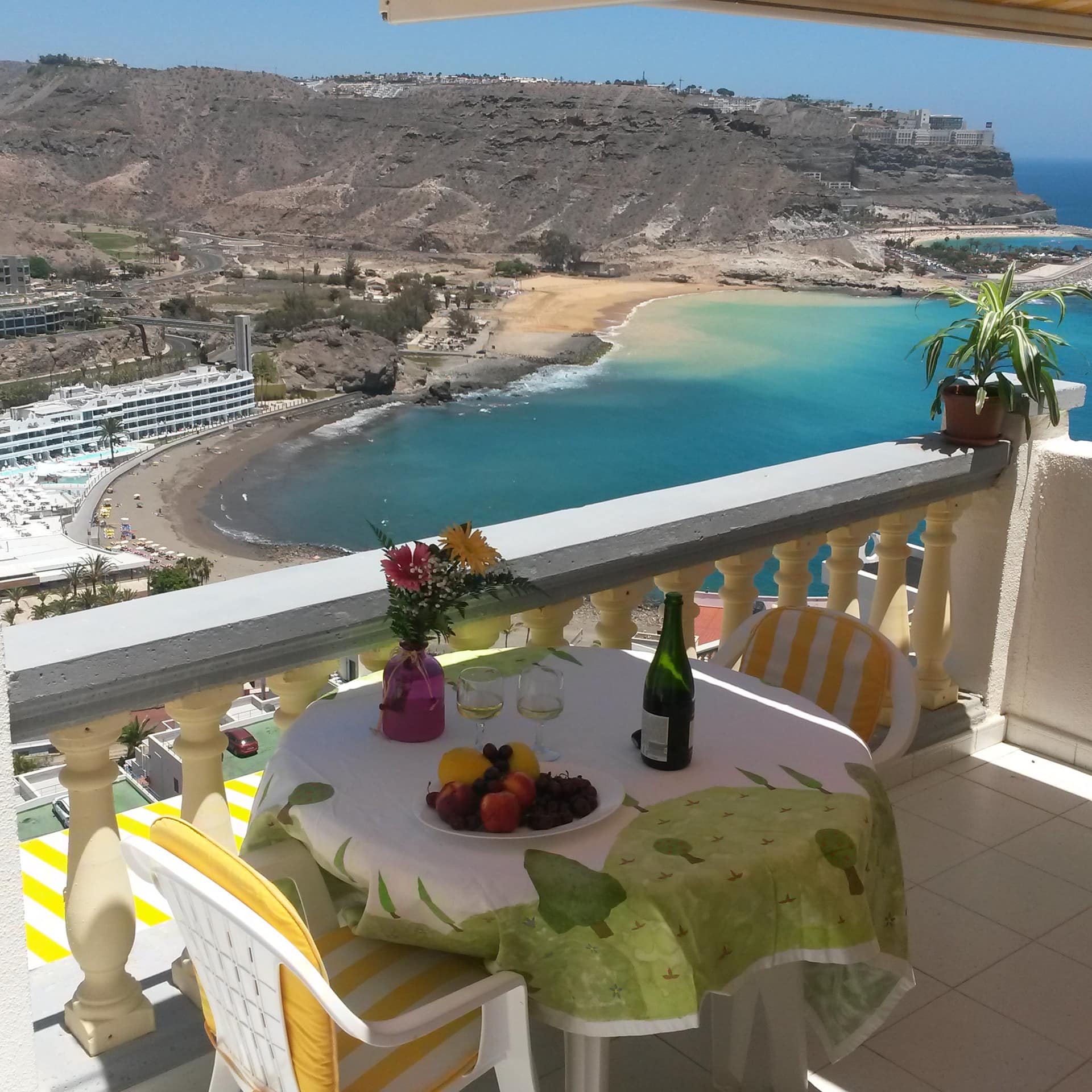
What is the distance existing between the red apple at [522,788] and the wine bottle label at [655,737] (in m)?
0.17

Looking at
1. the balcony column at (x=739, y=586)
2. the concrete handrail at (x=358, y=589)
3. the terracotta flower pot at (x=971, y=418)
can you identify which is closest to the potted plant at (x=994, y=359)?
the terracotta flower pot at (x=971, y=418)

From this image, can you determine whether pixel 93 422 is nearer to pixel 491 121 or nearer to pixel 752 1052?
pixel 491 121

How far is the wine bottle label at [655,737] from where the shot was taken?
3.72ft

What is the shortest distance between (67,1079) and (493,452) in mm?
35979

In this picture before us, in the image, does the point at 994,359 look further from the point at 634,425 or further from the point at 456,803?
the point at 634,425

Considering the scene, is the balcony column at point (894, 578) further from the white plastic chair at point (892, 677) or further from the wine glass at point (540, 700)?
the wine glass at point (540, 700)

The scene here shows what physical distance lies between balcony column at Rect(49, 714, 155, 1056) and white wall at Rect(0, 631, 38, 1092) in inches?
9.9

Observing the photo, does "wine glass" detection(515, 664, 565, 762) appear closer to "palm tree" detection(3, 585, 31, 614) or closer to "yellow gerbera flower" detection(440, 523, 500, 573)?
"yellow gerbera flower" detection(440, 523, 500, 573)

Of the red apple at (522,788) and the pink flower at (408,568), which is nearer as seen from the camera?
the red apple at (522,788)

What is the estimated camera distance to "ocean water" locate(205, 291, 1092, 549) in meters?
33.2


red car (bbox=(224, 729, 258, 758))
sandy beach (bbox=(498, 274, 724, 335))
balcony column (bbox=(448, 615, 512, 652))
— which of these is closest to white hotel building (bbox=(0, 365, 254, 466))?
sandy beach (bbox=(498, 274, 724, 335))

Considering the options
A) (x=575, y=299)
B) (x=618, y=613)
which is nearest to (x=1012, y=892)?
(x=618, y=613)

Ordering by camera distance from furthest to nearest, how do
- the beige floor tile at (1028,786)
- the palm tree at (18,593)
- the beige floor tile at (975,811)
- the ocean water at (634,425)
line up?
the ocean water at (634,425), the palm tree at (18,593), the beige floor tile at (1028,786), the beige floor tile at (975,811)

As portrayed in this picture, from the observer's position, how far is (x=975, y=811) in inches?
85.2
